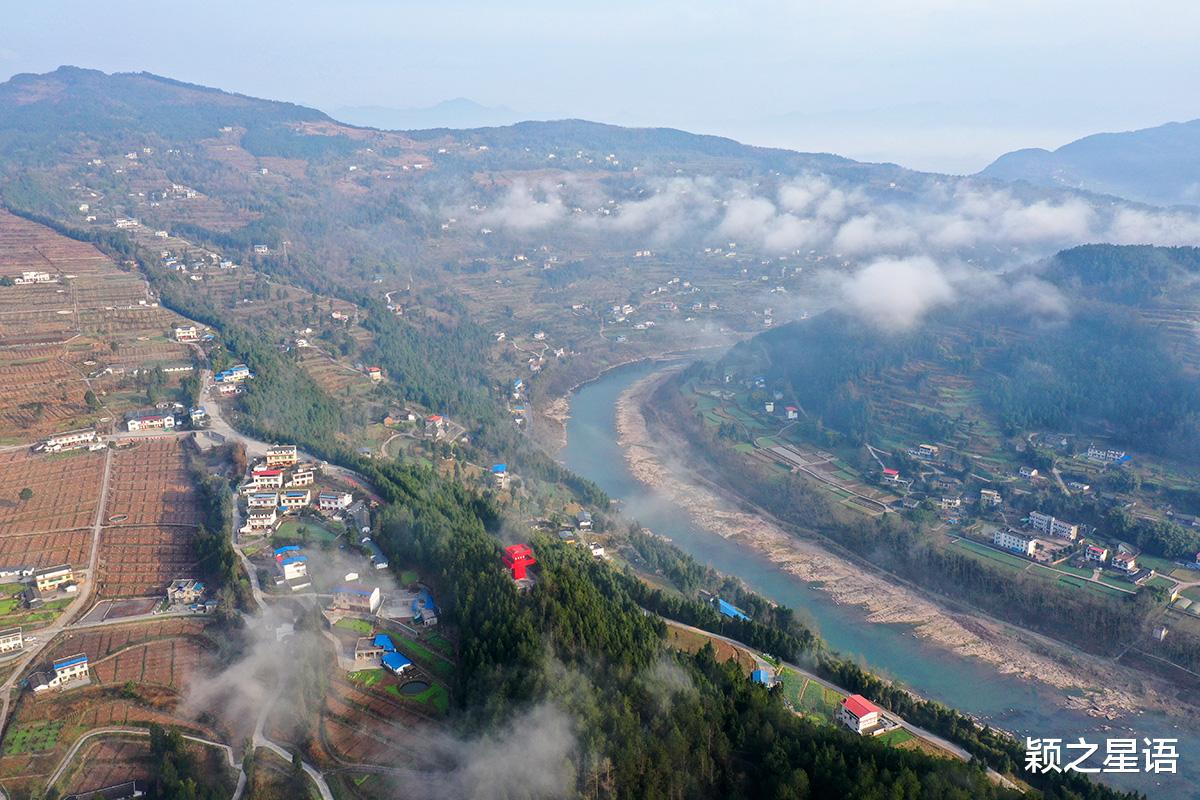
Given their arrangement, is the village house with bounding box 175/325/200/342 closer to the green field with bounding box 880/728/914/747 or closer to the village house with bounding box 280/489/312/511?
the village house with bounding box 280/489/312/511

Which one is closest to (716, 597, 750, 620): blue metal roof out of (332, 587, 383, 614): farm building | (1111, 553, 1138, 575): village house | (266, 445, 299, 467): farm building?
(332, 587, 383, 614): farm building

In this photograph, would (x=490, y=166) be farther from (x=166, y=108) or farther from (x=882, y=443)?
(x=882, y=443)

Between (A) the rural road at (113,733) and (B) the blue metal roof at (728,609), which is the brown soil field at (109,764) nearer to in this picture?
(A) the rural road at (113,733)

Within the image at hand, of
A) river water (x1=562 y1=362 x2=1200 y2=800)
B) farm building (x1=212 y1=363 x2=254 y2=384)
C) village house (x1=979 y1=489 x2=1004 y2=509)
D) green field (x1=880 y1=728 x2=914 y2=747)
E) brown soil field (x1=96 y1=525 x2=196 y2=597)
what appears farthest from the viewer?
farm building (x1=212 y1=363 x2=254 y2=384)

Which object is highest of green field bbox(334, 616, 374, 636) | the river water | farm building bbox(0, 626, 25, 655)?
green field bbox(334, 616, 374, 636)

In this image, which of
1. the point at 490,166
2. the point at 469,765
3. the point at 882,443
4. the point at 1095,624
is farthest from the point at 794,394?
the point at 490,166

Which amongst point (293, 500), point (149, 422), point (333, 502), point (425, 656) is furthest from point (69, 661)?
point (149, 422)

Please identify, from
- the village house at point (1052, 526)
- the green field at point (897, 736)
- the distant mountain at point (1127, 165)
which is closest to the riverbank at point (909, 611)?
the village house at point (1052, 526)
